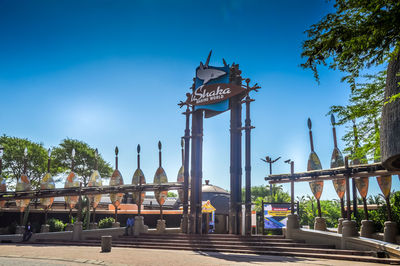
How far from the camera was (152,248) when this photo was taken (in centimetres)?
1983

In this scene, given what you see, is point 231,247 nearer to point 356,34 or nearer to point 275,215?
point 275,215

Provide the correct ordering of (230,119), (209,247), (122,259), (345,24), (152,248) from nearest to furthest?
(345,24), (122,259), (209,247), (152,248), (230,119)

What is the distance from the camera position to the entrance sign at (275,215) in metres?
27.0

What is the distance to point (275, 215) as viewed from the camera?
2711cm

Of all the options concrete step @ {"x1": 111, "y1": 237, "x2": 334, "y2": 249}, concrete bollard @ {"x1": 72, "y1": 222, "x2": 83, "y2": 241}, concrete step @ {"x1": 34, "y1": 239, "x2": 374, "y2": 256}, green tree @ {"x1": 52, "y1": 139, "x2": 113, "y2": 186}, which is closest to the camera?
concrete step @ {"x1": 34, "y1": 239, "x2": 374, "y2": 256}

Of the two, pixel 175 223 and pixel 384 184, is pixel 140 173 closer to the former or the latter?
pixel 175 223

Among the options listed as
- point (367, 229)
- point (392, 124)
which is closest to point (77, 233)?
point (367, 229)

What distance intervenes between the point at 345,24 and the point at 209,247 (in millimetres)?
14638

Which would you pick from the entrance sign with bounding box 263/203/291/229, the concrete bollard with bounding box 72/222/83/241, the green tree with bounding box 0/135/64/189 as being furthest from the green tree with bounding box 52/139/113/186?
the entrance sign with bounding box 263/203/291/229

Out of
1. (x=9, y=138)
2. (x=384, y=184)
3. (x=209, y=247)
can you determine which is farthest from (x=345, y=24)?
(x=9, y=138)

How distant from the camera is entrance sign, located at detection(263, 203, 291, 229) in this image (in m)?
27.0

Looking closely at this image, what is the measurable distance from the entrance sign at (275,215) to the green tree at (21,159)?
31.0m

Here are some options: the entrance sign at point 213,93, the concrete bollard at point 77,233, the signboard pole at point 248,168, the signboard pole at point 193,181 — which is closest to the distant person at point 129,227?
the concrete bollard at point 77,233

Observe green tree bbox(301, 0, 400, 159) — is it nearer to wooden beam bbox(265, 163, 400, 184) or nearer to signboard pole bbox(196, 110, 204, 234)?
wooden beam bbox(265, 163, 400, 184)
